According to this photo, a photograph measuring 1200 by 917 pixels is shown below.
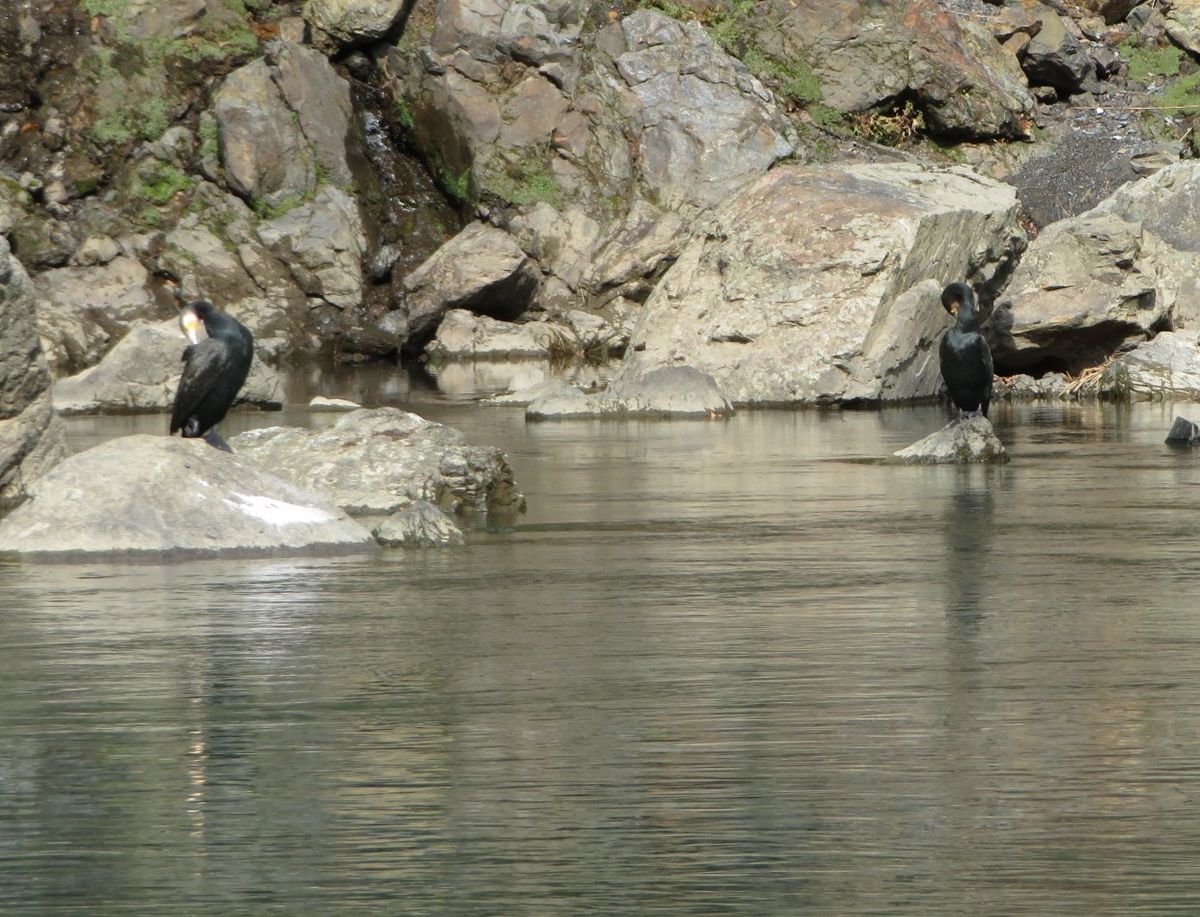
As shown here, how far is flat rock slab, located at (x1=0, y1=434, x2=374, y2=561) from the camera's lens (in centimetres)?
894

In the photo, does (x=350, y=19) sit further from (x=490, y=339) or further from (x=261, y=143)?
(x=490, y=339)

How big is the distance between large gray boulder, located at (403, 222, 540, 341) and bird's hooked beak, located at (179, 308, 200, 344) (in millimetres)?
18891

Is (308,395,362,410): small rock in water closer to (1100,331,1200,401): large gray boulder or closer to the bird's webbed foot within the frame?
(1100,331,1200,401): large gray boulder

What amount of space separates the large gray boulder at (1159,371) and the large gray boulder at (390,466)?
11051 mm

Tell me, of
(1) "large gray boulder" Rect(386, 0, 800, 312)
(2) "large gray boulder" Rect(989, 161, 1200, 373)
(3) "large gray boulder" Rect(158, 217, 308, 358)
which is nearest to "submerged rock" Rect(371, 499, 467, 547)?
(2) "large gray boulder" Rect(989, 161, 1200, 373)

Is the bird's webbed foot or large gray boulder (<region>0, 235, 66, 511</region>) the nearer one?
the bird's webbed foot

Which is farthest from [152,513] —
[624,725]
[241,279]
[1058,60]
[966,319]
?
[1058,60]

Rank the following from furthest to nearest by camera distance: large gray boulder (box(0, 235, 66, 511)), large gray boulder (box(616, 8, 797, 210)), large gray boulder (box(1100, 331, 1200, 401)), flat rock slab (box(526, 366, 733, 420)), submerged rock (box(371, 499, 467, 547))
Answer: large gray boulder (box(616, 8, 797, 210)) → large gray boulder (box(1100, 331, 1200, 401)) → flat rock slab (box(526, 366, 733, 420)) → large gray boulder (box(0, 235, 66, 511)) → submerged rock (box(371, 499, 467, 547))

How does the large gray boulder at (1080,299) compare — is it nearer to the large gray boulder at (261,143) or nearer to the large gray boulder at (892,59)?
the large gray boulder at (892,59)

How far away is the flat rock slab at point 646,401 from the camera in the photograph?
61.3ft

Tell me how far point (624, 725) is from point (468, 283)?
24.7 metres

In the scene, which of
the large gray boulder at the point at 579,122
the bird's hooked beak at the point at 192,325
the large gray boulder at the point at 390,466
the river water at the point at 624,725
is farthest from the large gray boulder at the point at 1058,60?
the bird's hooked beak at the point at 192,325

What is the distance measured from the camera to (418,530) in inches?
377

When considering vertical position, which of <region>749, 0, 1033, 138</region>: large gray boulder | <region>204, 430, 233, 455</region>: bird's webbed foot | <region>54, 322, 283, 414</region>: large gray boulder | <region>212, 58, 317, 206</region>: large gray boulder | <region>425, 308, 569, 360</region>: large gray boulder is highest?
<region>749, 0, 1033, 138</region>: large gray boulder
